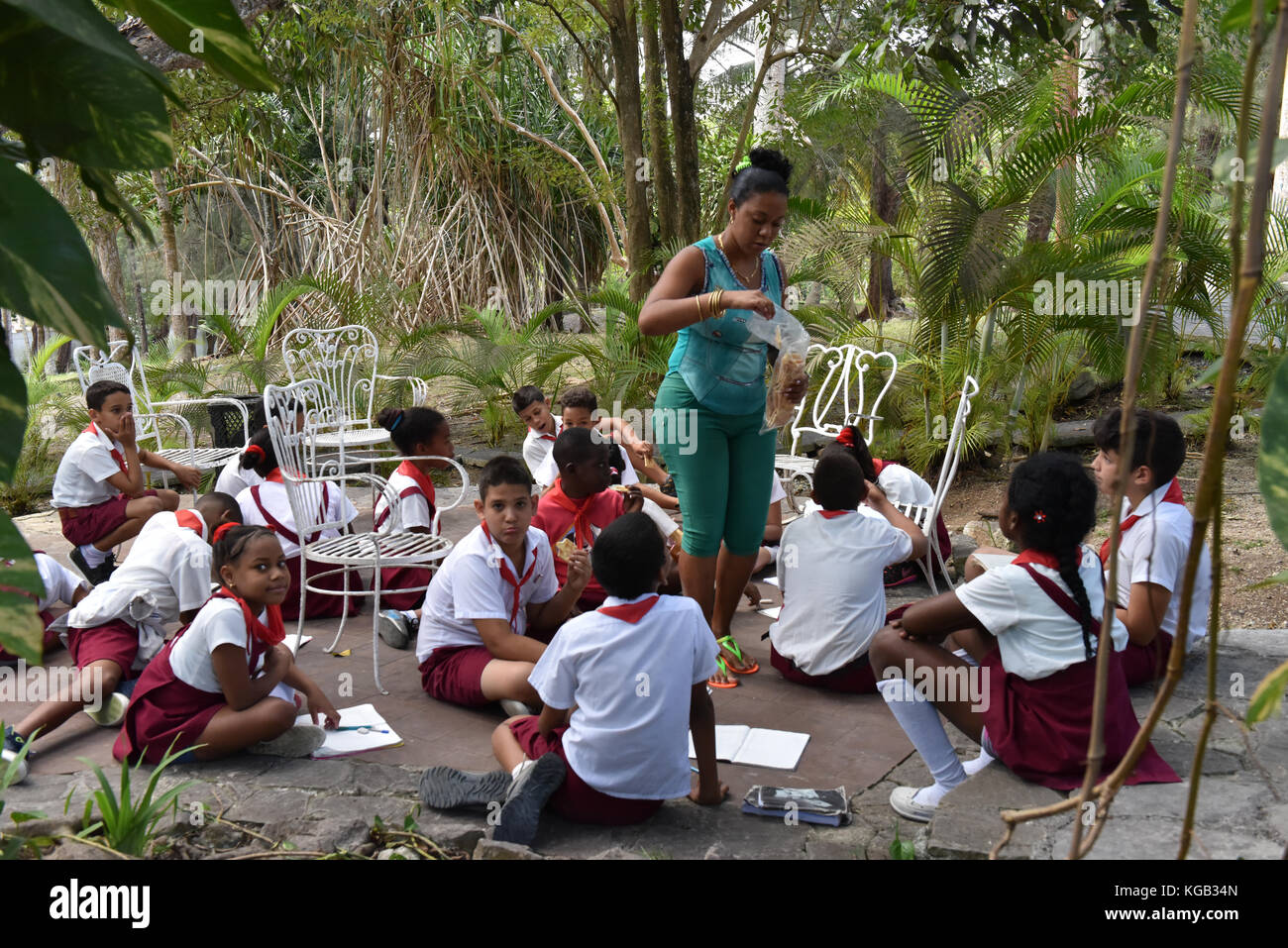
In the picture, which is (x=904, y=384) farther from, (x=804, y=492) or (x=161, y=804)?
(x=161, y=804)

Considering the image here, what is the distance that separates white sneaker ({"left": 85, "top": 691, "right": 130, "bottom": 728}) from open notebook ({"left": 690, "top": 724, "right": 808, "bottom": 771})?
1.78m

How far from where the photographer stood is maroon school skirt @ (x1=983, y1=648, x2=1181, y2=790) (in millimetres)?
2508

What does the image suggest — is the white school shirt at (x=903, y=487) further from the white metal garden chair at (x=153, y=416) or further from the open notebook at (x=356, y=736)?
the white metal garden chair at (x=153, y=416)

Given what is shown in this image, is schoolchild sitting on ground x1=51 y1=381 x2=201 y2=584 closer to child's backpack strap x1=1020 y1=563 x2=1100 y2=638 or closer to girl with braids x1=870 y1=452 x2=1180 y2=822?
girl with braids x1=870 y1=452 x2=1180 y2=822

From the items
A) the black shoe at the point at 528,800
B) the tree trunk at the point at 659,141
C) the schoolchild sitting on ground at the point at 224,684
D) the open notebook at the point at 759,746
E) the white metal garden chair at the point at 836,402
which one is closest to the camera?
the black shoe at the point at 528,800

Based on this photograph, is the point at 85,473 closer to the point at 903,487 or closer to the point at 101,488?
Result: the point at 101,488

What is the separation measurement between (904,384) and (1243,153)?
20.1 ft

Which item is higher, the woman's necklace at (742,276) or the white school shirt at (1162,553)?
the woman's necklace at (742,276)

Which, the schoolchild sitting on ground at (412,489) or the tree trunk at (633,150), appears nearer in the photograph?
the schoolchild sitting on ground at (412,489)

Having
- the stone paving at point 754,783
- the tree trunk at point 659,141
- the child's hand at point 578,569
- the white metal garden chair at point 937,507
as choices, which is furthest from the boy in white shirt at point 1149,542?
the tree trunk at point 659,141

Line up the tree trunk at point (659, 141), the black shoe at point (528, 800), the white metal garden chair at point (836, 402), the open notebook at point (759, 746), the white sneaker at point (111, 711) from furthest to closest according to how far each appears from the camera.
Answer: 1. the tree trunk at point (659, 141)
2. the white metal garden chair at point (836, 402)
3. the white sneaker at point (111, 711)
4. the open notebook at point (759, 746)
5. the black shoe at point (528, 800)

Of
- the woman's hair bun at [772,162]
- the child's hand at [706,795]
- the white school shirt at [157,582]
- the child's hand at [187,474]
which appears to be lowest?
the child's hand at [706,795]

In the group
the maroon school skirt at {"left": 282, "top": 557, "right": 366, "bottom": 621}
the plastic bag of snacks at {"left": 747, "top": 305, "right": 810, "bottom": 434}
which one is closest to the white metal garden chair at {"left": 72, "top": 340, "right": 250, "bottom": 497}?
the maroon school skirt at {"left": 282, "top": 557, "right": 366, "bottom": 621}

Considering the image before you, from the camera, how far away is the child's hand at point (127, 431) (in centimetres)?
481
